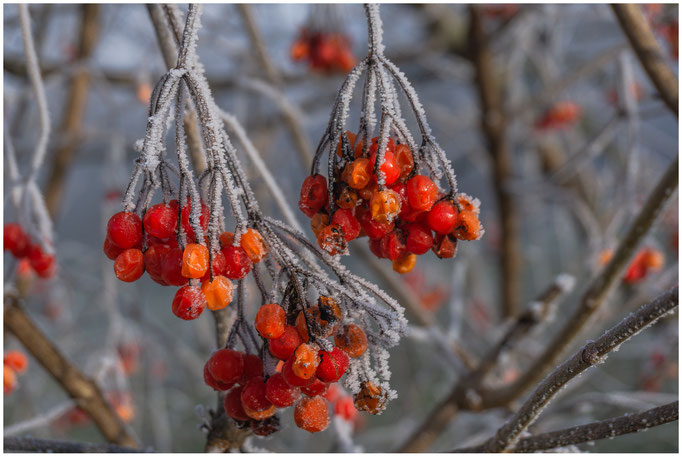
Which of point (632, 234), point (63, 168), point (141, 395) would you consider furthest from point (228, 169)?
point (141, 395)

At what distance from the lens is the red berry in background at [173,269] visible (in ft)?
1.57

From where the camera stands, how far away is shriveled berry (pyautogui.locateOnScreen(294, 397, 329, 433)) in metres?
0.52

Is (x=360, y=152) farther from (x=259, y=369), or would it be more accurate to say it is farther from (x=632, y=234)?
(x=632, y=234)

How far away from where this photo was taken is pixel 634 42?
2.82 feet

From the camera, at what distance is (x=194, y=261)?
1.51 ft

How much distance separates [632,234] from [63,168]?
161 cm

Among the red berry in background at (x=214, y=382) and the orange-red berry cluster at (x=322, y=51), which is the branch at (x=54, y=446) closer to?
the red berry in background at (x=214, y=382)

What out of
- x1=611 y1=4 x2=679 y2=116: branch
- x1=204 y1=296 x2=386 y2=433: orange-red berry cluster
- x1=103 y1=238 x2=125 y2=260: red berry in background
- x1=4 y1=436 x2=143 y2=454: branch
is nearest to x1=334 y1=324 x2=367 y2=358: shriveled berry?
x1=204 y1=296 x2=386 y2=433: orange-red berry cluster

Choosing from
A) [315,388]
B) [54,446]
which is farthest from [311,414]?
[54,446]

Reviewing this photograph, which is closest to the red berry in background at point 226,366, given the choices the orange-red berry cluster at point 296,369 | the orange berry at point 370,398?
the orange-red berry cluster at point 296,369

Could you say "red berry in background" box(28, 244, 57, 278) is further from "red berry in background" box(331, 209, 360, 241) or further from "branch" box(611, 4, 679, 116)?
"branch" box(611, 4, 679, 116)

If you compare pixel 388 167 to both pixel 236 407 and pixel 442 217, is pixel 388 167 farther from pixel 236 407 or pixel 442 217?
pixel 236 407

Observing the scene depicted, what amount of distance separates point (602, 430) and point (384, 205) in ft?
1.05

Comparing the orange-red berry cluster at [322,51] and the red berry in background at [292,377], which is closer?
the red berry in background at [292,377]
